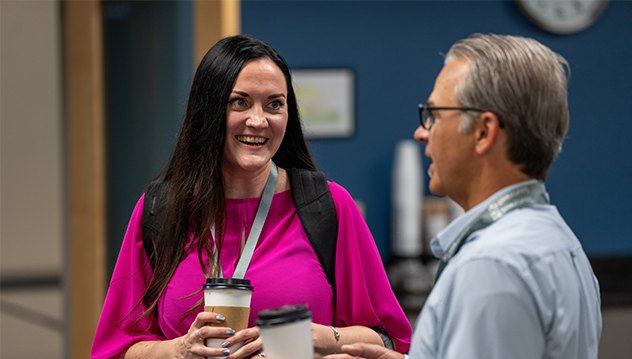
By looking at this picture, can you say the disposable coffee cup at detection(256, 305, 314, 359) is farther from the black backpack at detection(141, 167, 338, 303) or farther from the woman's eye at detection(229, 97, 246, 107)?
the woman's eye at detection(229, 97, 246, 107)

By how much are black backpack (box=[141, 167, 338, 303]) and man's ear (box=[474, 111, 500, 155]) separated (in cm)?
64

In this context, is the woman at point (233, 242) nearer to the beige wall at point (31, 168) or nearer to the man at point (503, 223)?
the man at point (503, 223)

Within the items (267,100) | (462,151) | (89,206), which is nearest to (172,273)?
(267,100)

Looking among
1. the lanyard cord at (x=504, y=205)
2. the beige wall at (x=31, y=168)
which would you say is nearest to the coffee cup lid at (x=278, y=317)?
the lanyard cord at (x=504, y=205)

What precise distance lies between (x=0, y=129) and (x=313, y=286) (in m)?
2.37

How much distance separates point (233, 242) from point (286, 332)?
52 centimetres

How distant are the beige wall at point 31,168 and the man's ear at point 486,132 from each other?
2.59 m

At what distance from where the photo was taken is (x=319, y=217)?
5.10ft

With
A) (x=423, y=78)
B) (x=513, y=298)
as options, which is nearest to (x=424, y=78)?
(x=423, y=78)

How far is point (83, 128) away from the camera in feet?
9.92

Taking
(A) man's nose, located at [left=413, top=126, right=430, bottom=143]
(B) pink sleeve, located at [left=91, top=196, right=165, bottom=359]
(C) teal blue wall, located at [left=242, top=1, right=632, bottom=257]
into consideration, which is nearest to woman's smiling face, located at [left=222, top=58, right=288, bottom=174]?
(B) pink sleeve, located at [left=91, top=196, right=165, bottom=359]

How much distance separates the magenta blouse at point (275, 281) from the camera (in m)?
1.48

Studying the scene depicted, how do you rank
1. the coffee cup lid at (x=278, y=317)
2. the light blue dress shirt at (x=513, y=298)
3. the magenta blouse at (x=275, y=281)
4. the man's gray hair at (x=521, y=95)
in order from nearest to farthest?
the light blue dress shirt at (x=513, y=298), the man's gray hair at (x=521, y=95), the coffee cup lid at (x=278, y=317), the magenta blouse at (x=275, y=281)

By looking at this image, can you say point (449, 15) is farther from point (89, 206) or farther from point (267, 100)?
point (267, 100)
